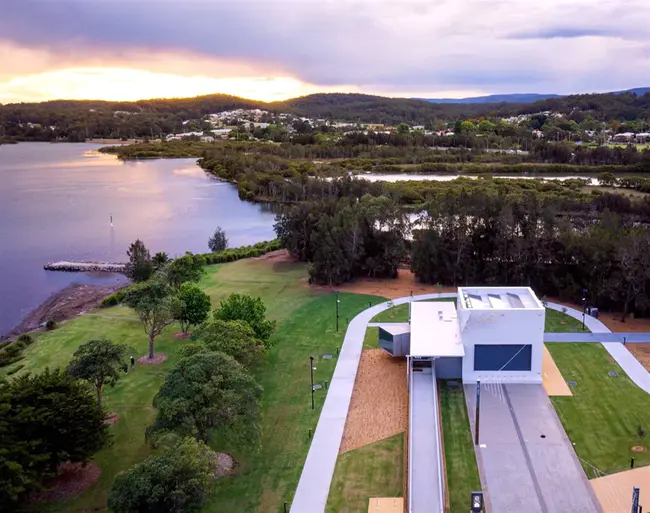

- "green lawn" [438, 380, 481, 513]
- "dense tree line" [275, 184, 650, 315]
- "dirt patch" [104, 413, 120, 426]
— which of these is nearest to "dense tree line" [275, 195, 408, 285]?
"dense tree line" [275, 184, 650, 315]

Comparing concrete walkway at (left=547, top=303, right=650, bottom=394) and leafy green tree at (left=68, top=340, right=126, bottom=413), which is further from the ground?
leafy green tree at (left=68, top=340, right=126, bottom=413)

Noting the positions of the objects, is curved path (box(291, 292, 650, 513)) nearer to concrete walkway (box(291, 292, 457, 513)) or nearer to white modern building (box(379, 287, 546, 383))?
concrete walkway (box(291, 292, 457, 513))

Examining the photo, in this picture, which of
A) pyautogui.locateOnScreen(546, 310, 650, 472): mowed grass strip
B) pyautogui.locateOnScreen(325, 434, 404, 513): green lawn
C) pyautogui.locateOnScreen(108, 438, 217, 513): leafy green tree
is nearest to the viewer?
pyautogui.locateOnScreen(108, 438, 217, 513): leafy green tree

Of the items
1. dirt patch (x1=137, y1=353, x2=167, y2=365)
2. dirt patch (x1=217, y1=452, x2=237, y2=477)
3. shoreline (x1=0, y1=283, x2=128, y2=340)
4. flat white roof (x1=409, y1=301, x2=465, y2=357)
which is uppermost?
flat white roof (x1=409, y1=301, x2=465, y2=357)

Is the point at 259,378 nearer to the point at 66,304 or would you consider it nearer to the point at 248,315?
the point at 248,315

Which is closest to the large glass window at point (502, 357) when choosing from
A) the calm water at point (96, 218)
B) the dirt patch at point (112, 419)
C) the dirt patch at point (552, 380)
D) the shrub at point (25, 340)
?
the dirt patch at point (552, 380)

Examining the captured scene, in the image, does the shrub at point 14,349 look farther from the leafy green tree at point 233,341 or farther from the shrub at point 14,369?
the leafy green tree at point 233,341

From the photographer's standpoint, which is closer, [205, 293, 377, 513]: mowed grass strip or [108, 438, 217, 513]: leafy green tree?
[108, 438, 217, 513]: leafy green tree

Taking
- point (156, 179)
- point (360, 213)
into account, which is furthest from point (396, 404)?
point (156, 179)
